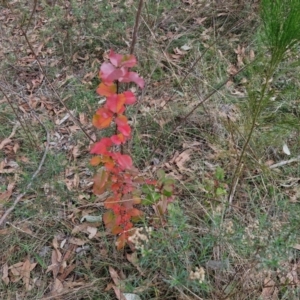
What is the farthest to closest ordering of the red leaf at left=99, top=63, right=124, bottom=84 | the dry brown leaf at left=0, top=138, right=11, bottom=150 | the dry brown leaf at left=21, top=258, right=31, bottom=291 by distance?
the dry brown leaf at left=0, top=138, right=11, bottom=150 < the dry brown leaf at left=21, top=258, right=31, bottom=291 < the red leaf at left=99, top=63, right=124, bottom=84

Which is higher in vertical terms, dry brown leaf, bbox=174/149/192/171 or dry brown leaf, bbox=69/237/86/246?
dry brown leaf, bbox=69/237/86/246

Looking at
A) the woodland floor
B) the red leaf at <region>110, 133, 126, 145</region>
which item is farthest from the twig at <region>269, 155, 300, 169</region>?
the red leaf at <region>110, 133, 126, 145</region>

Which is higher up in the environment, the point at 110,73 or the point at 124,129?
the point at 110,73

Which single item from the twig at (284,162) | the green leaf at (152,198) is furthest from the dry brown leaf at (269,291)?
the twig at (284,162)

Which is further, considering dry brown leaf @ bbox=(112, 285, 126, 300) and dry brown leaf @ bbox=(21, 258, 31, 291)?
dry brown leaf @ bbox=(21, 258, 31, 291)

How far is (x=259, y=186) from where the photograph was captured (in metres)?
2.05

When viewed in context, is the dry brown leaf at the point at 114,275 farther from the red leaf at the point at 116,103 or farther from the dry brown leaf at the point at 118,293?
the red leaf at the point at 116,103

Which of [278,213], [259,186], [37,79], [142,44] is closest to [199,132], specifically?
[259,186]

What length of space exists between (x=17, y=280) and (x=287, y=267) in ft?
3.85

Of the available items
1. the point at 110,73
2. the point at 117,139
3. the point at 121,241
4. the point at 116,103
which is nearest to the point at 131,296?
the point at 121,241

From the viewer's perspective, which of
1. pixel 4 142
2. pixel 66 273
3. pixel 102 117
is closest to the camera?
pixel 102 117

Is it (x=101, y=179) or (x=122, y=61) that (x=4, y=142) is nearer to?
(x=101, y=179)

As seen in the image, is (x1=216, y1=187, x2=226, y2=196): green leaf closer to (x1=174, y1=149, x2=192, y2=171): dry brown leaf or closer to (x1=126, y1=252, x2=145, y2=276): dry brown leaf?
(x1=174, y1=149, x2=192, y2=171): dry brown leaf

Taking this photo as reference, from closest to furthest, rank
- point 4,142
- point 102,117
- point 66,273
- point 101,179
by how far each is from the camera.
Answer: point 102,117 < point 101,179 < point 66,273 < point 4,142
